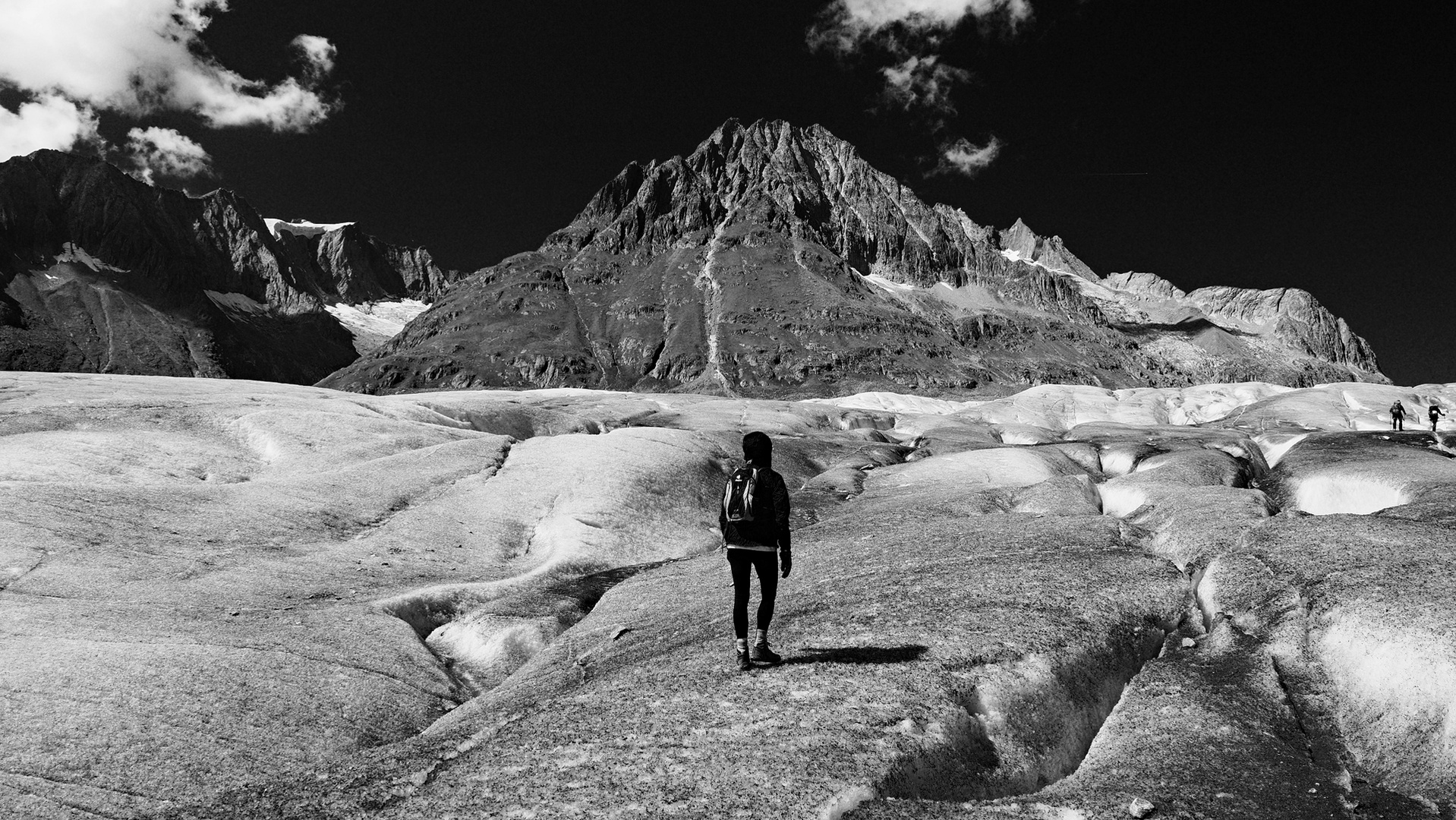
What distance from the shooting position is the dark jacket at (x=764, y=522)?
46.7 ft

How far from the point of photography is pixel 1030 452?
60969 millimetres

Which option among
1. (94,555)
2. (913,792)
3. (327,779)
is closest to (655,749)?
(913,792)

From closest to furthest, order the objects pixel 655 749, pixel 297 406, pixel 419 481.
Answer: pixel 655 749 < pixel 419 481 < pixel 297 406

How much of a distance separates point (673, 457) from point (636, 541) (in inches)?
519

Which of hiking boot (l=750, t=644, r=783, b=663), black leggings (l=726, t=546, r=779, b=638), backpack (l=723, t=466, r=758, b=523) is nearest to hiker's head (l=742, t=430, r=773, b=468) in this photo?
backpack (l=723, t=466, r=758, b=523)

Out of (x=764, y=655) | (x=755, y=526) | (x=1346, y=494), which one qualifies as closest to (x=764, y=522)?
(x=755, y=526)

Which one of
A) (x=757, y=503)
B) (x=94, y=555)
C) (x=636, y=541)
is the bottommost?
(x=636, y=541)

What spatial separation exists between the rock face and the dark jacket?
254cm

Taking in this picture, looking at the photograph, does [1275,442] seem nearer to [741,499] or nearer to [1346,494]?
[1346,494]

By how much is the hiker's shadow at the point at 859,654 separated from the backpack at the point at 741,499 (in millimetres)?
3177

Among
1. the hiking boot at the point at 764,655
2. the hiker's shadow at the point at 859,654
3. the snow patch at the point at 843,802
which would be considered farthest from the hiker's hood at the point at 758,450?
the snow patch at the point at 843,802

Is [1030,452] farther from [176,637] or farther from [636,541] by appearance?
[176,637]

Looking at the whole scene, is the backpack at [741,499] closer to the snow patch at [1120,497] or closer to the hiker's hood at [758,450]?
the hiker's hood at [758,450]

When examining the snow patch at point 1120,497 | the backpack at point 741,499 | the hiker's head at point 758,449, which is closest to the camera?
the backpack at point 741,499
